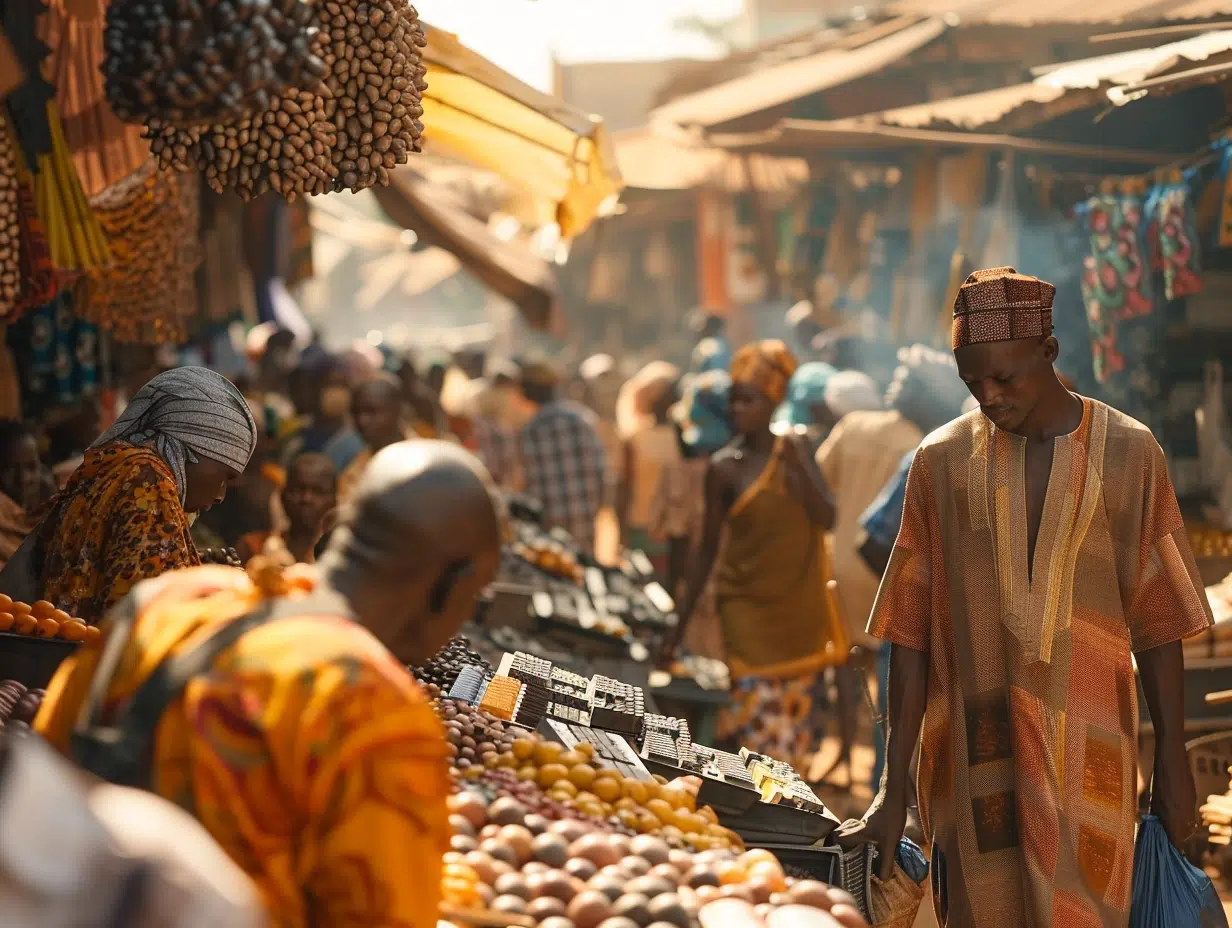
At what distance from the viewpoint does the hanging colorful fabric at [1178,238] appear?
7605mm

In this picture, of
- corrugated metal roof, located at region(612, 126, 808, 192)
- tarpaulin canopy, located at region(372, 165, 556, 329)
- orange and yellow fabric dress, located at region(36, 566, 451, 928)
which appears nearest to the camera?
orange and yellow fabric dress, located at region(36, 566, 451, 928)

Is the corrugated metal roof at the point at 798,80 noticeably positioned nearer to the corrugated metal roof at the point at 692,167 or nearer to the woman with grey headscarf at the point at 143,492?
the corrugated metal roof at the point at 692,167

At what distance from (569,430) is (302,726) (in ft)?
29.2

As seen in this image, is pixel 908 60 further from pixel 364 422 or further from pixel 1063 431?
pixel 1063 431

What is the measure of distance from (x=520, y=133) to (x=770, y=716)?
9.44ft

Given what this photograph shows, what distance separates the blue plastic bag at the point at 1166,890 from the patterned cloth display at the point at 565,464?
729 centimetres

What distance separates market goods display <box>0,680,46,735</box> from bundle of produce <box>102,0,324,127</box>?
50.2 inches

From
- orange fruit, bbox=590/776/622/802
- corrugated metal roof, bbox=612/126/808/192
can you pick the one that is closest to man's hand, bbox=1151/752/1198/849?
orange fruit, bbox=590/776/622/802

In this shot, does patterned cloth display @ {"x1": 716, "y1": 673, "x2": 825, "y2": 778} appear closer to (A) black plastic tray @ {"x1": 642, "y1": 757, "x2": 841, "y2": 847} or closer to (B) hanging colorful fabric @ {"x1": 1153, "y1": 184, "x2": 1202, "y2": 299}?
(B) hanging colorful fabric @ {"x1": 1153, "y1": 184, "x2": 1202, "y2": 299}

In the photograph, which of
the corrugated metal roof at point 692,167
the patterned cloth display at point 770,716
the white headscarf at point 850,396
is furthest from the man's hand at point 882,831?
the corrugated metal roof at point 692,167

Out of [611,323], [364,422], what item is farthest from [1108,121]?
[611,323]

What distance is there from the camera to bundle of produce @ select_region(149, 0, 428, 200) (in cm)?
357

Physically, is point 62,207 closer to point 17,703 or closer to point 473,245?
point 17,703

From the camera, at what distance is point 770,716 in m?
7.34
